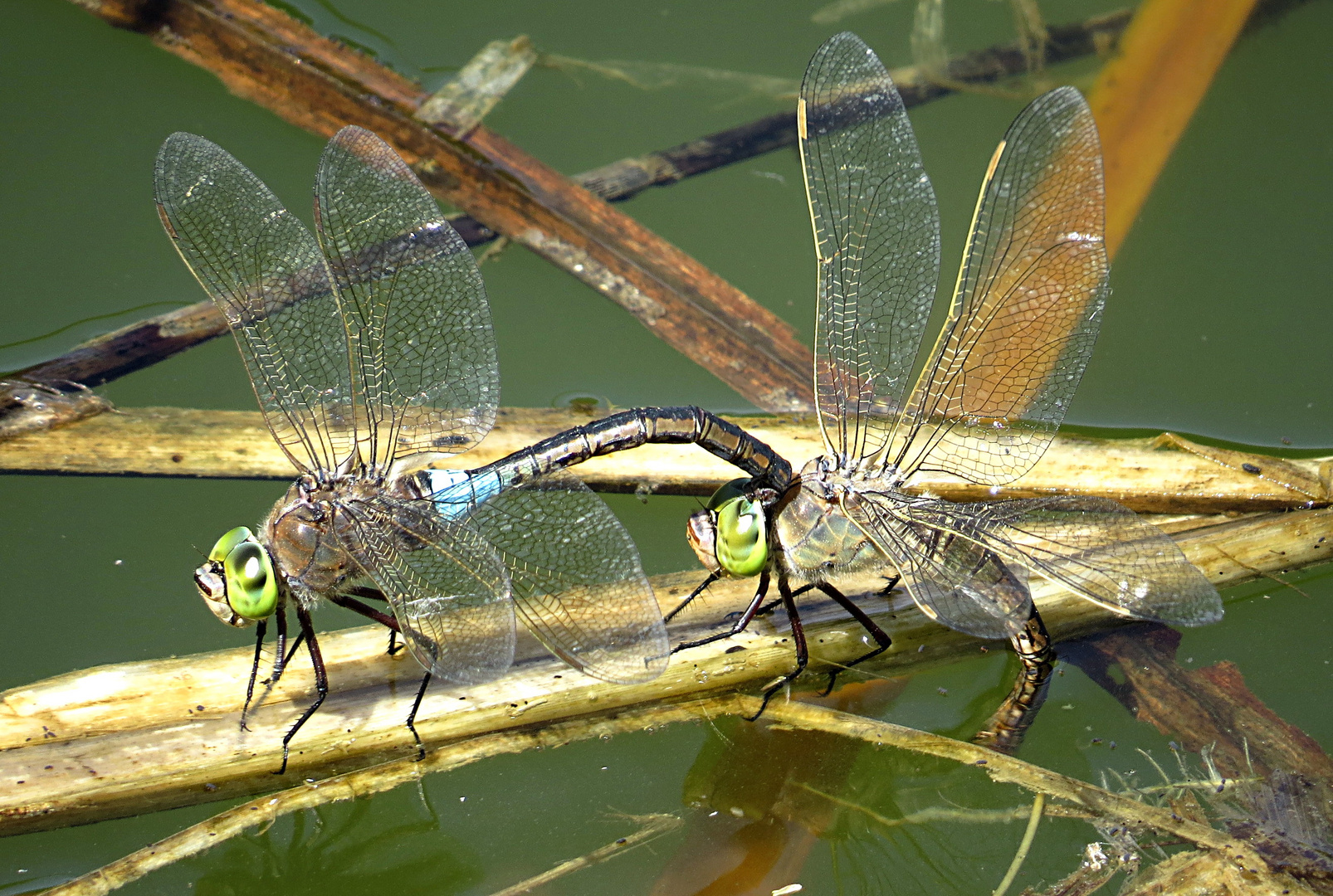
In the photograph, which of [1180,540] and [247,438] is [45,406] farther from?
[1180,540]

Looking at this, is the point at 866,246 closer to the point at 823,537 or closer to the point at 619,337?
the point at 823,537

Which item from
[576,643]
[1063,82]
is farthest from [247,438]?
[1063,82]

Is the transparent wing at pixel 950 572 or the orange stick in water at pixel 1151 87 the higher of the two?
the orange stick in water at pixel 1151 87

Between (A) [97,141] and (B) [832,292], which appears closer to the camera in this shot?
(B) [832,292]

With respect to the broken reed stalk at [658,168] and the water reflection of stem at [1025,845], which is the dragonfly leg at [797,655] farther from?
the broken reed stalk at [658,168]

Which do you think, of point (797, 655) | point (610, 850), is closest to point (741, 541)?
point (797, 655)

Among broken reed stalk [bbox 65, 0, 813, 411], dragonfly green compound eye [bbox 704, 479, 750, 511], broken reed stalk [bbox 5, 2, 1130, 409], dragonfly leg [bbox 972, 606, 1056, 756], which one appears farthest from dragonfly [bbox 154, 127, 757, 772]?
dragonfly leg [bbox 972, 606, 1056, 756]

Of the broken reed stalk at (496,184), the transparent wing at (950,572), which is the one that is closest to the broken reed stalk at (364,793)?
the transparent wing at (950,572)
